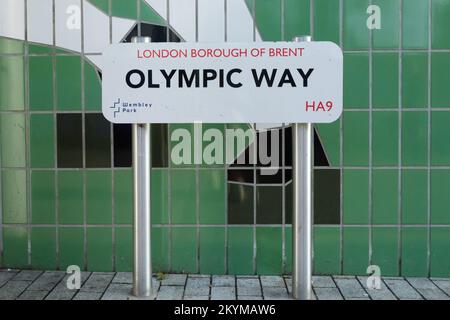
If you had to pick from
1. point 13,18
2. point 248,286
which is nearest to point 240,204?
point 248,286

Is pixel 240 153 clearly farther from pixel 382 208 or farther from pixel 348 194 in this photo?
pixel 382 208

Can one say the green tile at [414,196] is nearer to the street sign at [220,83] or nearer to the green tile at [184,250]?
the street sign at [220,83]

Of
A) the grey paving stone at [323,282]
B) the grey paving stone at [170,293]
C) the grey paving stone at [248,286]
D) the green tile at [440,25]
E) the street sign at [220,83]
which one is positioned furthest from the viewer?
the green tile at [440,25]

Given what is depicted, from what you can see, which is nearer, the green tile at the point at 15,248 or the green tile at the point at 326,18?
the green tile at the point at 326,18

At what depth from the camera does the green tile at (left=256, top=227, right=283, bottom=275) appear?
3.91 m

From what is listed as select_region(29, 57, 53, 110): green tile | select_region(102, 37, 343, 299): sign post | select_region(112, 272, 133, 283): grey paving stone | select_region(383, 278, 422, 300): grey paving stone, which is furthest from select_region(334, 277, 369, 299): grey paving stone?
select_region(29, 57, 53, 110): green tile

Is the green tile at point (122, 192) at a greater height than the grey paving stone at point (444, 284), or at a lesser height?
greater

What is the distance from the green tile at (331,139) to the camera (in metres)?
3.86

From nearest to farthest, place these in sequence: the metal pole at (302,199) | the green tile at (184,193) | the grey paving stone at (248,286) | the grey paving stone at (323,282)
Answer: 1. the metal pole at (302,199)
2. the grey paving stone at (248,286)
3. the grey paving stone at (323,282)
4. the green tile at (184,193)

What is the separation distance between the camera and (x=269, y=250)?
391cm

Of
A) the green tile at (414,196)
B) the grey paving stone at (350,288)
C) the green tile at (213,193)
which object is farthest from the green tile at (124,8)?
the grey paving stone at (350,288)

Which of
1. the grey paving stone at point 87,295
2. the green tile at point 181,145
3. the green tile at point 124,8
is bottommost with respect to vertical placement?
the grey paving stone at point 87,295

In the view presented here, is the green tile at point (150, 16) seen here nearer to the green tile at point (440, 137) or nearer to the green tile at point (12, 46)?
the green tile at point (12, 46)

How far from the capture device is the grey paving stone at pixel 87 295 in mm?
3464
